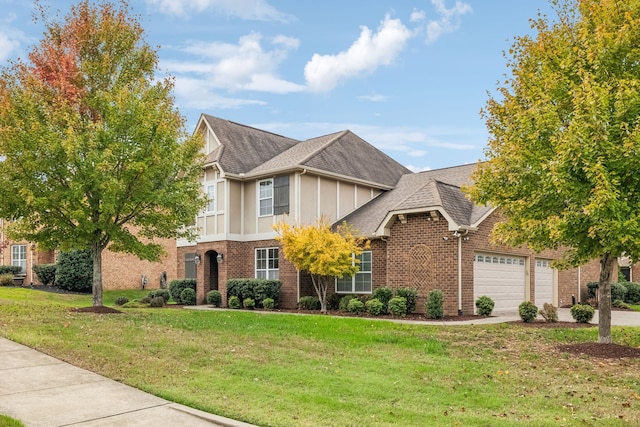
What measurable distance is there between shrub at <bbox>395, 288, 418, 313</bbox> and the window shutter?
6276 mm

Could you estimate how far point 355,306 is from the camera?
20.8 m

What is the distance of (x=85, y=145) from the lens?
1650 centimetres

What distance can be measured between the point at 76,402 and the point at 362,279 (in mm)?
15957

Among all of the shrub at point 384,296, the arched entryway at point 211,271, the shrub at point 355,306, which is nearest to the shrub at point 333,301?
the shrub at point 355,306

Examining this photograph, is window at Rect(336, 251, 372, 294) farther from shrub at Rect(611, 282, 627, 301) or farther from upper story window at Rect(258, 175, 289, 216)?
shrub at Rect(611, 282, 627, 301)

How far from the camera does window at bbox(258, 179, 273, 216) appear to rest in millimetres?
24861

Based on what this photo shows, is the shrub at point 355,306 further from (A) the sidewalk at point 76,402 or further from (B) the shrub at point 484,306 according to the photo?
(A) the sidewalk at point 76,402

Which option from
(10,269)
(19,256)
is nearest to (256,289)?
(10,269)

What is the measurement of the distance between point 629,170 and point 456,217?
8.65m

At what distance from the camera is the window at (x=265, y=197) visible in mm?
24861

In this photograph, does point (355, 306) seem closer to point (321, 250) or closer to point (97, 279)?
point (321, 250)

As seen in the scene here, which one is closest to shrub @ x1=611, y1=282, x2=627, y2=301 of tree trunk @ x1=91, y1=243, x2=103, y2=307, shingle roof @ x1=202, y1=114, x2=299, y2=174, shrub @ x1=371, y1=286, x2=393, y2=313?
shrub @ x1=371, y1=286, x2=393, y2=313

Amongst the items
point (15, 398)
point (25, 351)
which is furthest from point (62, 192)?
point (15, 398)

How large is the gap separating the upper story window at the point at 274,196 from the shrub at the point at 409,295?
20.6ft
